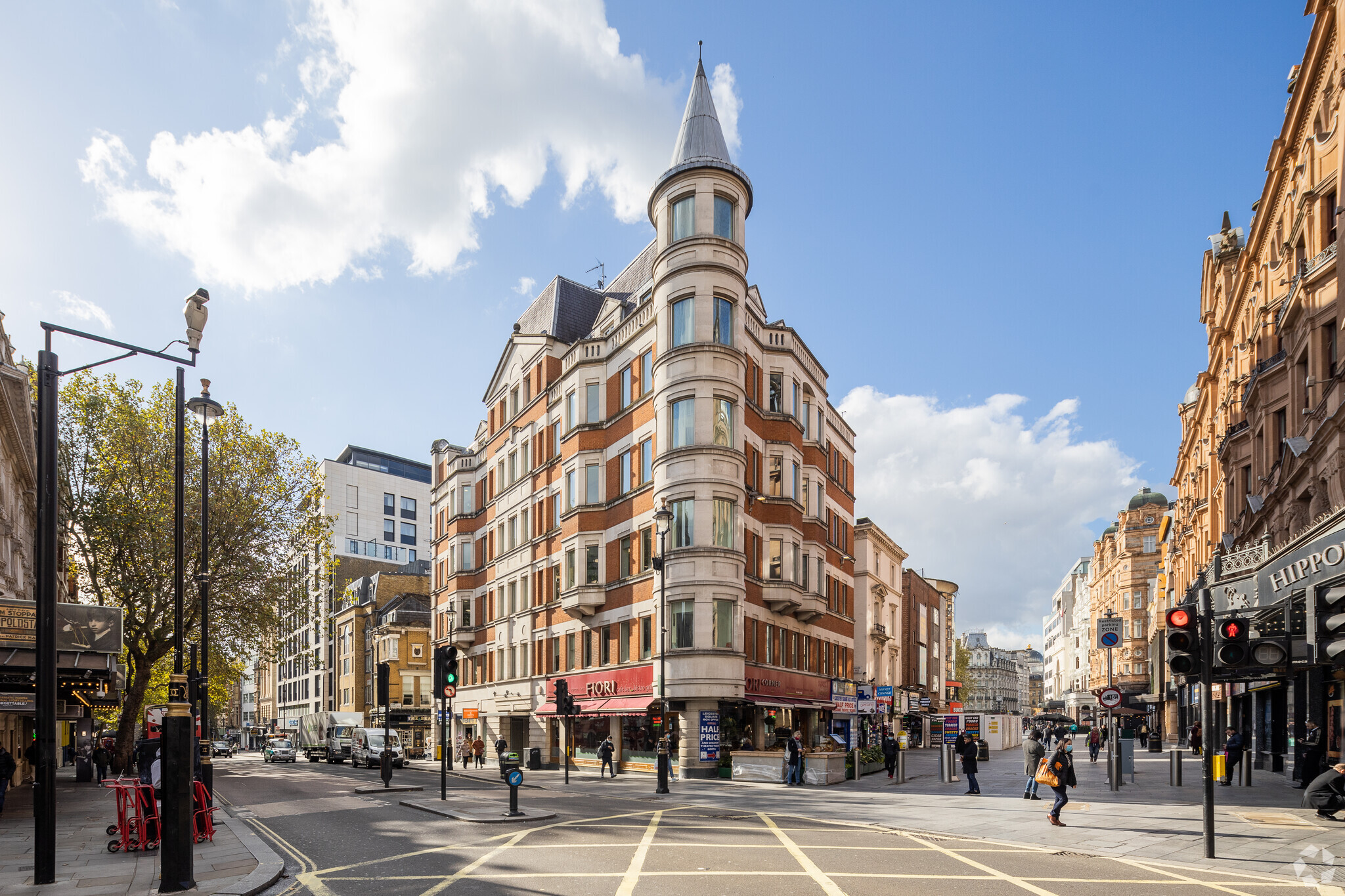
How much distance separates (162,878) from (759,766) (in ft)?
70.0

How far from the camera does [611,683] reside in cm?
3797

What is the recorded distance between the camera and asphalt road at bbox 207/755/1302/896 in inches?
452

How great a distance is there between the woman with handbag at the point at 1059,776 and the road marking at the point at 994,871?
3068 millimetres

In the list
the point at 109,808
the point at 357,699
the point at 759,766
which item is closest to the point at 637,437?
the point at 759,766

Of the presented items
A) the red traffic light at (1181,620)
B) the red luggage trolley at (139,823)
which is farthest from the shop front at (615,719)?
the red traffic light at (1181,620)

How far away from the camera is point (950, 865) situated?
13.2 metres

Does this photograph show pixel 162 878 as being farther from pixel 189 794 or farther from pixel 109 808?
pixel 109 808

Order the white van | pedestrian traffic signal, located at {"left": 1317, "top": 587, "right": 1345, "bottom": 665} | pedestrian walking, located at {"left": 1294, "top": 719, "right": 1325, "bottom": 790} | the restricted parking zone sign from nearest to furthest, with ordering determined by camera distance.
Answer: pedestrian traffic signal, located at {"left": 1317, "top": 587, "right": 1345, "bottom": 665} → pedestrian walking, located at {"left": 1294, "top": 719, "right": 1325, "bottom": 790} → the restricted parking zone sign → the white van

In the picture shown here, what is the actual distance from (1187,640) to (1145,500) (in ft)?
309

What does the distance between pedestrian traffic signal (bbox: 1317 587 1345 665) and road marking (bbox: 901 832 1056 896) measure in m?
4.14

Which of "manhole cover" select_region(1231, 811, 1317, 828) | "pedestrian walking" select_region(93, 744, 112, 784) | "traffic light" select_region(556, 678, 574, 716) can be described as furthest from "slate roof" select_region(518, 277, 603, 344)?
"manhole cover" select_region(1231, 811, 1317, 828)

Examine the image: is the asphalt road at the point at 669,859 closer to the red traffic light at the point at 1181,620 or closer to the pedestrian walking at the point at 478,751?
the red traffic light at the point at 1181,620

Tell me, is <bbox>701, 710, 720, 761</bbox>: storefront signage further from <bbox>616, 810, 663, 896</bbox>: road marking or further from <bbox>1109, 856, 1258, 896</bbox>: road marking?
<bbox>1109, 856, 1258, 896</bbox>: road marking

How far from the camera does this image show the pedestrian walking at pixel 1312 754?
23406 millimetres
